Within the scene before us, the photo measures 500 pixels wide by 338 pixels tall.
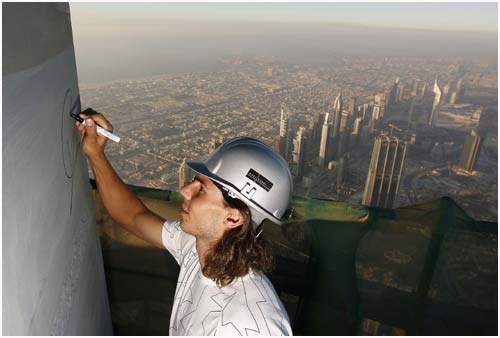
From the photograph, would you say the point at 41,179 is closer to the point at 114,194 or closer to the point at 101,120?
the point at 101,120

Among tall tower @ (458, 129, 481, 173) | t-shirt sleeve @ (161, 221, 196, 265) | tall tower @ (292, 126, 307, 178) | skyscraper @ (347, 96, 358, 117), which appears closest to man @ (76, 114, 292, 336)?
t-shirt sleeve @ (161, 221, 196, 265)

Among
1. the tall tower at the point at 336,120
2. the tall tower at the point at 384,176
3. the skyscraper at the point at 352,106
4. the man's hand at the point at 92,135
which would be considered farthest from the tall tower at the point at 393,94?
the man's hand at the point at 92,135

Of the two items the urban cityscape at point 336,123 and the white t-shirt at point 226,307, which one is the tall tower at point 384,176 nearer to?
the urban cityscape at point 336,123

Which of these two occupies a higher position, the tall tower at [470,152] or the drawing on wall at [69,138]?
the drawing on wall at [69,138]

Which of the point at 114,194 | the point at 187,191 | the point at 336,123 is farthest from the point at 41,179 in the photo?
the point at 336,123

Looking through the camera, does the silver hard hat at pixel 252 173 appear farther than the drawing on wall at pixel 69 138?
Yes

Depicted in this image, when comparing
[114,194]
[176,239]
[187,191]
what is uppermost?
[187,191]

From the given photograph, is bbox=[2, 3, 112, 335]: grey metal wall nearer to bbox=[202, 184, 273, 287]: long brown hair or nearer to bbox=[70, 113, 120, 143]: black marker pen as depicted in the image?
bbox=[70, 113, 120, 143]: black marker pen
